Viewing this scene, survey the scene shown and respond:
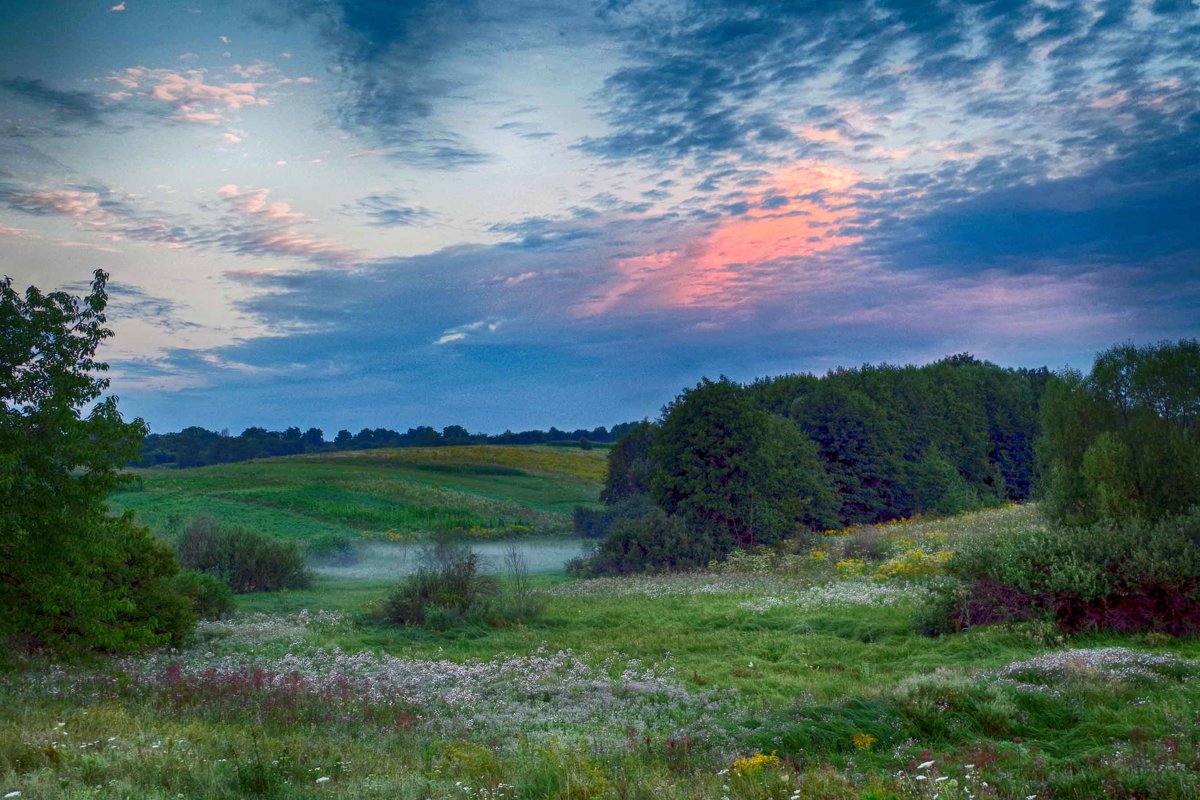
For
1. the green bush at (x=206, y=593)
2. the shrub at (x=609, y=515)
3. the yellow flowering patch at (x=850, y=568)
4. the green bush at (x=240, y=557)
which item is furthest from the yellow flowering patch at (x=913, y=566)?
the green bush at (x=240, y=557)

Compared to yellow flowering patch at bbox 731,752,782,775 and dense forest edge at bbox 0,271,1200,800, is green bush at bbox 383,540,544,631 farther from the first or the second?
yellow flowering patch at bbox 731,752,782,775

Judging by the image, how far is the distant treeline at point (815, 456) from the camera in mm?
35062

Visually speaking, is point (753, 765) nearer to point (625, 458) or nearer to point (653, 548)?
point (653, 548)

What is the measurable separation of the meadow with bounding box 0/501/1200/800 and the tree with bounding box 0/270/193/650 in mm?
1300

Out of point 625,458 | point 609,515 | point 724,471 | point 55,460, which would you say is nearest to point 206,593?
point 55,460

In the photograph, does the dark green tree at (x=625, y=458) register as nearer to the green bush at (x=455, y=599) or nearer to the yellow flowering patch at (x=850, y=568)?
the yellow flowering patch at (x=850, y=568)

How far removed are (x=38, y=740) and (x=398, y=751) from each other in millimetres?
3477

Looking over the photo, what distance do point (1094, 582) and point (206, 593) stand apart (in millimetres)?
19555

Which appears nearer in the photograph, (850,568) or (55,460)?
(55,460)

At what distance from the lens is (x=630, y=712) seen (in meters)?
11.3

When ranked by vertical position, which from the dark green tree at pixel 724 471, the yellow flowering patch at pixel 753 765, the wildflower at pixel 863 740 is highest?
the dark green tree at pixel 724 471

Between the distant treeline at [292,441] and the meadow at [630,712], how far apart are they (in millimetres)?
77008

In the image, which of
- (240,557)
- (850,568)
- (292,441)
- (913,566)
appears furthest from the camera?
(292,441)

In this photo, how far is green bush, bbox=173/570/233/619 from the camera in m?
20.8
